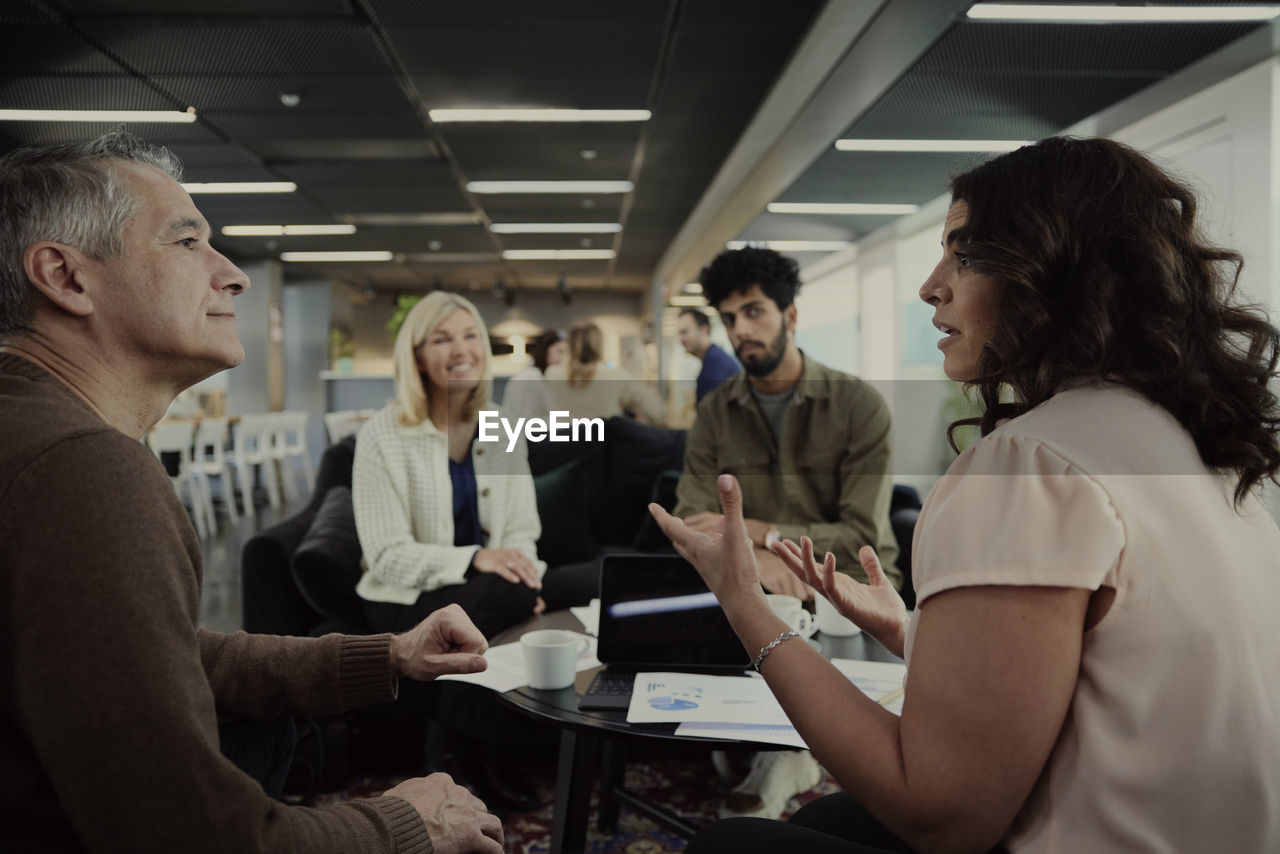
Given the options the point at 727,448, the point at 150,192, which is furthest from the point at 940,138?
the point at 150,192

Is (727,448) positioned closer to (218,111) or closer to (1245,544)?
(1245,544)

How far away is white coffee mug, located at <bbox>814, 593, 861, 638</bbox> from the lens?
5.67ft

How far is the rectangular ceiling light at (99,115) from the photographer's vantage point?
17.1 ft

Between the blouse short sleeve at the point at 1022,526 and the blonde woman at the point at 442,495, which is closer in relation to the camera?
the blouse short sleeve at the point at 1022,526

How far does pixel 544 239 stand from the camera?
10234 mm

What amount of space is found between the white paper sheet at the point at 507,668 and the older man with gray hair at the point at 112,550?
47 centimetres

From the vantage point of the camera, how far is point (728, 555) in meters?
0.93

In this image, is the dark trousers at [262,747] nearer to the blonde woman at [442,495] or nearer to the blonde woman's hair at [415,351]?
the blonde woman at [442,495]

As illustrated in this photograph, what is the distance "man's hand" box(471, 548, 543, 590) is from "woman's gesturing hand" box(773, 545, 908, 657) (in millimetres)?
1180

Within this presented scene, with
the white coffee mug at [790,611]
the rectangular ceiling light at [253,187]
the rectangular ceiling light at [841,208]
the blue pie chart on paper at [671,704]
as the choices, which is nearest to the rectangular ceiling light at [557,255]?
the rectangular ceiling light at [253,187]

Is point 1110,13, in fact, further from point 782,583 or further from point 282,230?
point 282,230

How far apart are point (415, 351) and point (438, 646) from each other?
146cm

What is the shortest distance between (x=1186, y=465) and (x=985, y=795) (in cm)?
35

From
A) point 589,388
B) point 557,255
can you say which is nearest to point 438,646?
point 589,388
